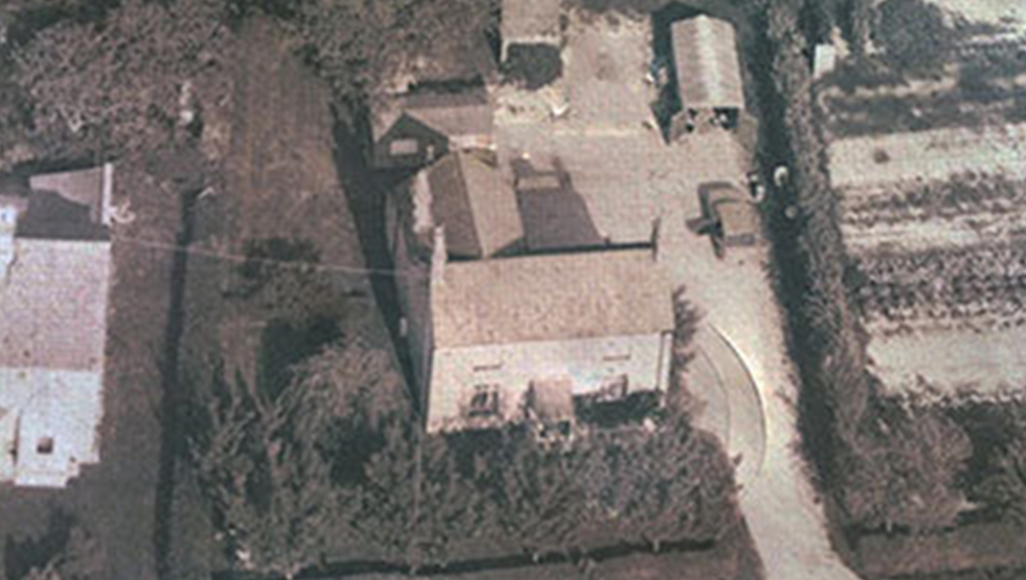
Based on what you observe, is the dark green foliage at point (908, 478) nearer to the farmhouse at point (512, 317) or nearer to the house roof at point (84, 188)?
the farmhouse at point (512, 317)

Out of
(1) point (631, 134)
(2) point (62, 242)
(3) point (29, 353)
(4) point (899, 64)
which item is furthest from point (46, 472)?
(4) point (899, 64)

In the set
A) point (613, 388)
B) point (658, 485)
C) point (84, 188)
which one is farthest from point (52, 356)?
point (658, 485)

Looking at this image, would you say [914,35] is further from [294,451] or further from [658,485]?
[294,451]

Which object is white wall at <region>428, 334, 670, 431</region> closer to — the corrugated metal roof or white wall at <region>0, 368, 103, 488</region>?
the corrugated metal roof

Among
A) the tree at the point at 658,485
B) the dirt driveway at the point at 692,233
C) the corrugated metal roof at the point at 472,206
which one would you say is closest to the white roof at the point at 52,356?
the corrugated metal roof at the point at 472,206

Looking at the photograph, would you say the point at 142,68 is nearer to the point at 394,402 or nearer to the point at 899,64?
the point at 394,402
